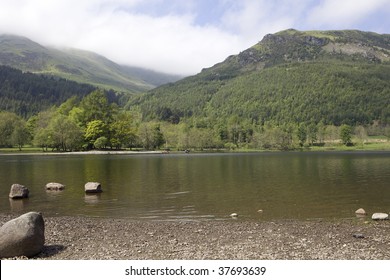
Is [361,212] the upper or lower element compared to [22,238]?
lower

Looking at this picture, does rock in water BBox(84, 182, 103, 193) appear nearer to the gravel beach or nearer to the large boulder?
the large boulder

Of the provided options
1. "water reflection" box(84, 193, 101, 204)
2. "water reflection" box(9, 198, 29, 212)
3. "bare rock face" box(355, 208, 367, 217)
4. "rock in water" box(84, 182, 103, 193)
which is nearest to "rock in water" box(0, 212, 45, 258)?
"water reflection" box(9, 198, 29, 212)

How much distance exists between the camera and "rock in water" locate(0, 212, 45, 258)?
2227 cm

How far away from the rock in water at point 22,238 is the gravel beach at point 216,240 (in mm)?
825

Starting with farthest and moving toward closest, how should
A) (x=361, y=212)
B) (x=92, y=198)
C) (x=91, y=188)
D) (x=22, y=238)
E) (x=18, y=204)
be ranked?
(x=91, y=188) → (x=92, y=198) → (x=18, y=204) → (x=361, y=212) → (x=22, y=238)

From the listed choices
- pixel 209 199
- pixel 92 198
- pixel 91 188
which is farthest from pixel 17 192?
pixel 209 199

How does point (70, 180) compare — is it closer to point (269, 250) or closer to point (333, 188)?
point (333, 188)

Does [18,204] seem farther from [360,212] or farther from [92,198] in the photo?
[360,212]

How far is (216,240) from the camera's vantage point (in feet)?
87.7

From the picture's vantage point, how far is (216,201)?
48.1 meters

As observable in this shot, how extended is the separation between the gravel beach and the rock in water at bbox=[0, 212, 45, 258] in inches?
32.5

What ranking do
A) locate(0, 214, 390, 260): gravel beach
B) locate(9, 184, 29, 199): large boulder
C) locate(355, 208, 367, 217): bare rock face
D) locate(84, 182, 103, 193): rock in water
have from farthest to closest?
locate(84, 182, 103, 193): rock in water → locate(9, 184, 29, 199): large boulder → locate(355, 208, 367, 217): bare rock face → locate(0, 214, 390, 260): gravel beach

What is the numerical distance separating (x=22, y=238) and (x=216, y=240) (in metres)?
12.7

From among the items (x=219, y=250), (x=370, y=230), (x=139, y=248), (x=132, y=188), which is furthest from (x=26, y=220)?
(x=132, y=188)
